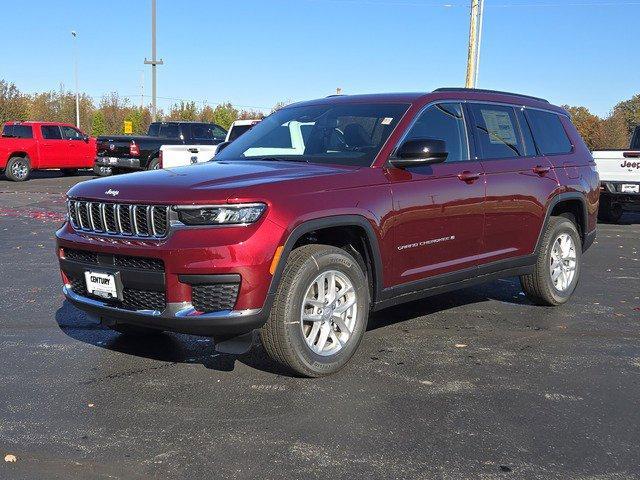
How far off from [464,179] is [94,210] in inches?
104

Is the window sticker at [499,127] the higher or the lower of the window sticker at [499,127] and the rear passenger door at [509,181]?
the higher

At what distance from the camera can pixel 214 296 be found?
4.05m

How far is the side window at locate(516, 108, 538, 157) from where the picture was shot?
245 inches

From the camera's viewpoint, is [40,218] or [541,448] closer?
[541,448]

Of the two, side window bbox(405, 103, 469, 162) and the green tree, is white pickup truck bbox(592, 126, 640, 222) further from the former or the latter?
the green tree

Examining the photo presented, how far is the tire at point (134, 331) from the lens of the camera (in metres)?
5.13

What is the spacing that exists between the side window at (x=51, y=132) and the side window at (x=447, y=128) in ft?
66.0

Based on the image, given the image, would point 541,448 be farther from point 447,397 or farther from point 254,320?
point 254,320

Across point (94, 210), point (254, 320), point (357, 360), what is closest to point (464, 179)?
point (357, 360)

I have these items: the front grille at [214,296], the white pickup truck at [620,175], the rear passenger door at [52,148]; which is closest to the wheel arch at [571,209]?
the front grille at [214,296]

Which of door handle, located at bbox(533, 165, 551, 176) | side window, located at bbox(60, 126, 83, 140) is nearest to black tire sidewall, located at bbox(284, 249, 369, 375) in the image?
door handle, located at bbox(533, 165, 551, 176)

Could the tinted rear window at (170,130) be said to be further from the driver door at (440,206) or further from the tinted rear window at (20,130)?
the driver door at (440,206)

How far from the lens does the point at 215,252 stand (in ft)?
13.0

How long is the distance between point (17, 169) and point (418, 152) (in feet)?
66.8
